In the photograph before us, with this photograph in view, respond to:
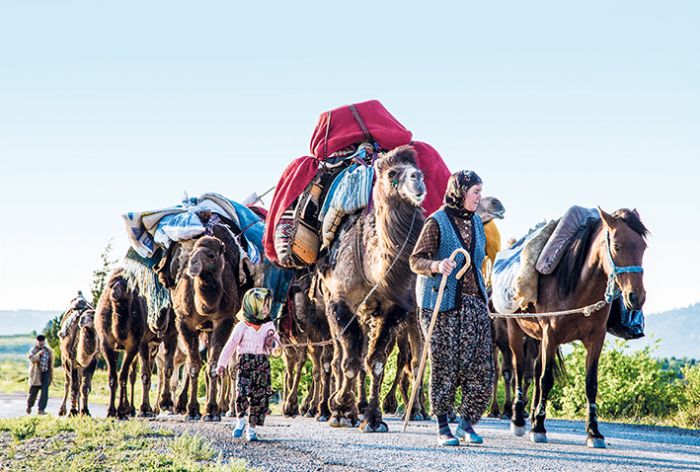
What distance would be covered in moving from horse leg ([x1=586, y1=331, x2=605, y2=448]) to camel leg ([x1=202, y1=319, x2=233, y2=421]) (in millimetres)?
5227

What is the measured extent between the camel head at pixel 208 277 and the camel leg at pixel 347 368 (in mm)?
2739

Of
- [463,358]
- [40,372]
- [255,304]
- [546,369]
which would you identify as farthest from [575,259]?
[40,372]

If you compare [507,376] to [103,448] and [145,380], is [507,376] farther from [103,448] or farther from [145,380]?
[103,448]

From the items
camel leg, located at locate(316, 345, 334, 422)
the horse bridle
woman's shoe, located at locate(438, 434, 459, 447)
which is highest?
the horse bridle

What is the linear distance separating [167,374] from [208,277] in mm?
2538

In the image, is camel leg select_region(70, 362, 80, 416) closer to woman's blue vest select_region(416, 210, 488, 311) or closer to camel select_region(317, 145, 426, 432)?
camel select_region(317, 145, 426, 432)

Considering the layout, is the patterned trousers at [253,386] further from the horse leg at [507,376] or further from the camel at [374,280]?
the horse leg at [507,376]

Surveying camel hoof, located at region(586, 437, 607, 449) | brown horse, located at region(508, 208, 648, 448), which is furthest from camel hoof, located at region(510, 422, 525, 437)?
camel hoof, located at region(586, 437, 607, 449)

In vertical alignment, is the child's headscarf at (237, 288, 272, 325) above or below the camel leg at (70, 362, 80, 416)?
above

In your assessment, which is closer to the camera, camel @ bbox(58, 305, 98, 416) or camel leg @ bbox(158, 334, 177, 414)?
camel leg @ bbox(158, 334, 177, 414)

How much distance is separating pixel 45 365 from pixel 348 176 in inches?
583

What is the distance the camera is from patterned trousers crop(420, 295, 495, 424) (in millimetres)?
9438

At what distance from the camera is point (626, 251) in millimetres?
10398

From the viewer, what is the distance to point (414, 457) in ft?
29.2
